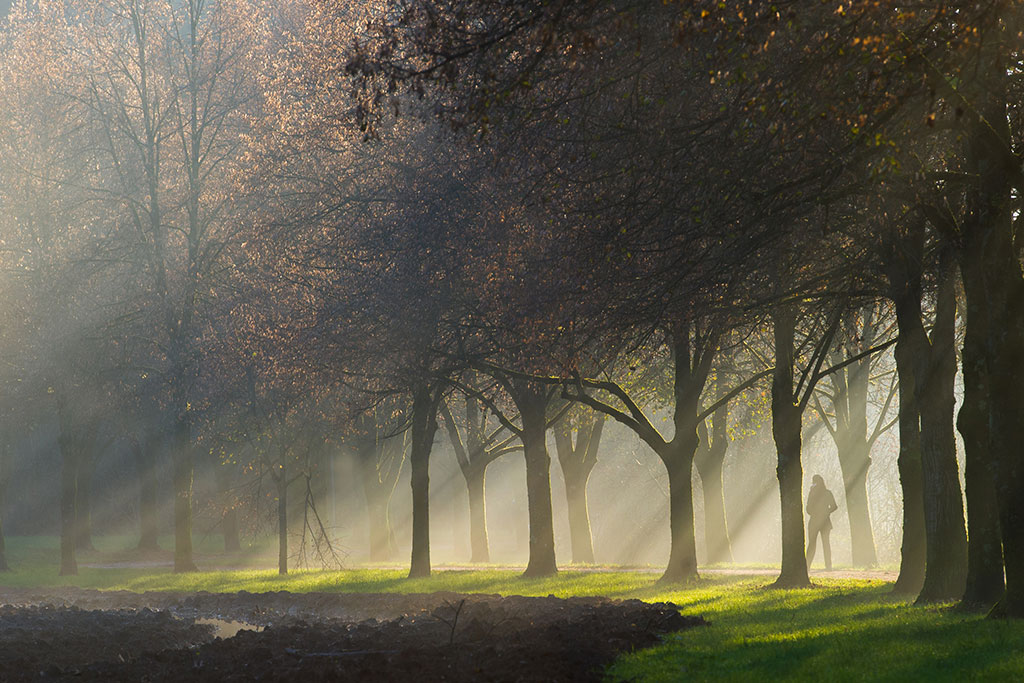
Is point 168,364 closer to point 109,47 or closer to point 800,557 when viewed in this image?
point 109,47

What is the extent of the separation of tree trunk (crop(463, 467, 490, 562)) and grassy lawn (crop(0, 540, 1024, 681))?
1436cm

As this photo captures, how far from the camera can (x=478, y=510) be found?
39250 mm

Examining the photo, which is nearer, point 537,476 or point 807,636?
point 807,636

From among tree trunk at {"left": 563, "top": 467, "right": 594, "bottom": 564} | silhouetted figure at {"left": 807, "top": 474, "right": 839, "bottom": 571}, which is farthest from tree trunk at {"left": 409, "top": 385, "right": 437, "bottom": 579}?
silhouetted figure at {"left": 807, "top": 474, "right": 839, "bottom": 571}

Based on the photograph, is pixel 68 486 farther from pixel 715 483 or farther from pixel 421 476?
pixel 715 483

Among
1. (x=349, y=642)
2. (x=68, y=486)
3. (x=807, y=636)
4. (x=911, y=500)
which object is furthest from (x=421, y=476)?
(x=807, y=636)

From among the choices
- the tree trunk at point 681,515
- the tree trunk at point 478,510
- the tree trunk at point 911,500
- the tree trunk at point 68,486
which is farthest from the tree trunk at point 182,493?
the tree trunk at point 911,500

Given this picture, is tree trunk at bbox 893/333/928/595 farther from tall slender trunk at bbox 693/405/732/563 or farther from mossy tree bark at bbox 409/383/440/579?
tall slender trunk at bbox 693/405/732/563

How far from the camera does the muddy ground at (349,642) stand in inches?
388

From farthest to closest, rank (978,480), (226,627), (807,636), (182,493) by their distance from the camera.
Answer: (182,493) → (226,627) → (978,480) → (807,636)

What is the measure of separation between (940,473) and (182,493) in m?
22.7

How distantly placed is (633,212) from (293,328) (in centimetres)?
1179

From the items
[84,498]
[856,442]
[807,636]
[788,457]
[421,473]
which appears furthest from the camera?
[84,498]

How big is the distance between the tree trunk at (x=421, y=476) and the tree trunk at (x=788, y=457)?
866cm
